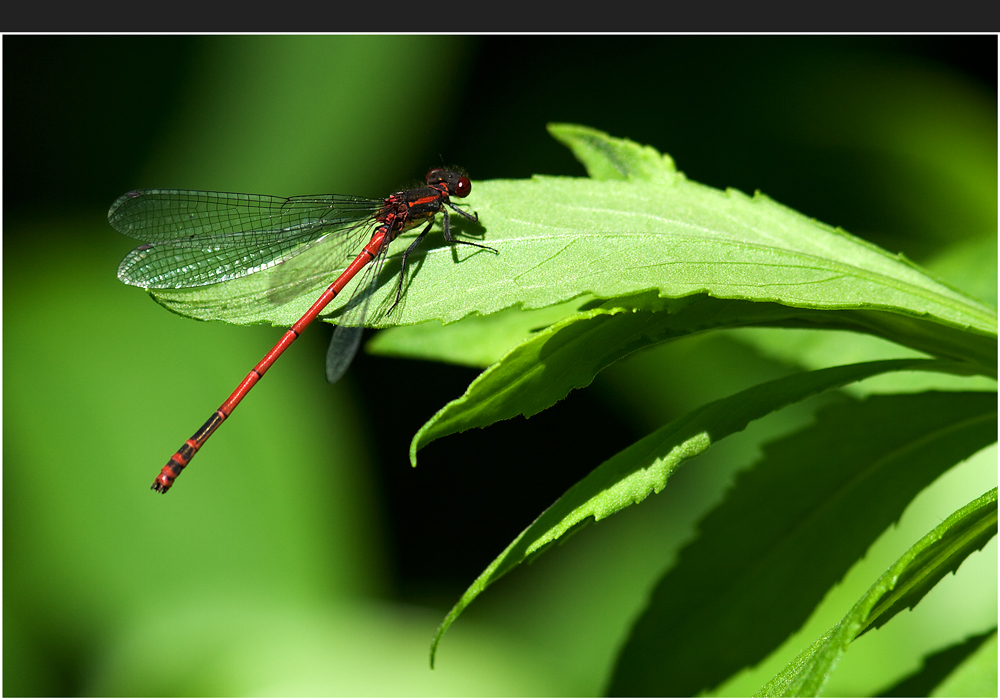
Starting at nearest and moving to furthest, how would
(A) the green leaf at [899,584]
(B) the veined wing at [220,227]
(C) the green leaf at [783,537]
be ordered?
(A) the green leaf at [899,584]
(C) the green leaf at [783,537]
(B) the veined wing at [220,227]

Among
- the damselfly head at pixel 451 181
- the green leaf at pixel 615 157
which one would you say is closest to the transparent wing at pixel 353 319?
the damselfly head at pixel 451 181

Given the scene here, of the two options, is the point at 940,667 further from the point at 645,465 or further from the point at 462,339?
the point at 462,339

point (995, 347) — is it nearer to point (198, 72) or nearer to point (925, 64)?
point (925, 64)

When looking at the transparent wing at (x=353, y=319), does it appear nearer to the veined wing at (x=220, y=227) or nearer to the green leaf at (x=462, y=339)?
the green leaf at (x=462, y=339)

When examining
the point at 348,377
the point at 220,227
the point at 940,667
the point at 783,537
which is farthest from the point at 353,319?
the point at 348,377

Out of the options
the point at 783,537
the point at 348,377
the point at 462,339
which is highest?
the point at 462,339

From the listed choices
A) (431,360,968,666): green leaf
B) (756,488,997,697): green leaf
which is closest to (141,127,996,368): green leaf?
(431,360,968,666): green leaf

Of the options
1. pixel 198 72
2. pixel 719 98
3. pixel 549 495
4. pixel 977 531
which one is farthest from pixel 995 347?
pixel 198 72

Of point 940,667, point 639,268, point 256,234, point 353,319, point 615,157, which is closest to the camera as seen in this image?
point 639,268
